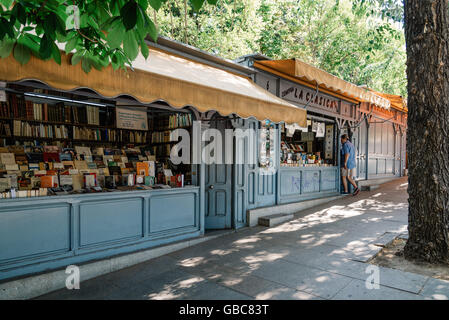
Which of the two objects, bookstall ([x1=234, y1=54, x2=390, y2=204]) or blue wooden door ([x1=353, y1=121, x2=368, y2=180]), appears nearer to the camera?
bookstall ([x1=234, y1=54, x2=390, y2=204])

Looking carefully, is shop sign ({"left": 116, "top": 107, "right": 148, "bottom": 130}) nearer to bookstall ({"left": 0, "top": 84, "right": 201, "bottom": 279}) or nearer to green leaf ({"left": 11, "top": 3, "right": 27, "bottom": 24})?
bookstall ({"left": 0, "top": 84, "right": 201, "bottom": 279})

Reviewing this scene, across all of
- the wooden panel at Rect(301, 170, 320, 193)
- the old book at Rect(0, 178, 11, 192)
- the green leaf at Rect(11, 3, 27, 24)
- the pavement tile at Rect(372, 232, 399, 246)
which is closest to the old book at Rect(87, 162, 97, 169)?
the old book at Rect(0, 178, 11, 192)

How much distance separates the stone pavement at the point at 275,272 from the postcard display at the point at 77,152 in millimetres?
1413

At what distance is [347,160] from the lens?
10688 millimetres

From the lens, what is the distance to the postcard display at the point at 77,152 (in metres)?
4.60

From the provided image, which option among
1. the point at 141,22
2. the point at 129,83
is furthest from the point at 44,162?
the point at 141,22

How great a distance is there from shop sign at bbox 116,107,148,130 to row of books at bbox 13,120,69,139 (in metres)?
1.16

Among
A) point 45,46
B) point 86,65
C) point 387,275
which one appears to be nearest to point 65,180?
point 86,65

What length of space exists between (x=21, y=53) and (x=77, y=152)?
3.49m

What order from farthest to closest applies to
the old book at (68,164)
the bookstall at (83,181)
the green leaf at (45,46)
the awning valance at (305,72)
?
the awning valance at (305,72)
the old book at (68,164)
the bookstall at (83,181)
the green leaf at (45,46)

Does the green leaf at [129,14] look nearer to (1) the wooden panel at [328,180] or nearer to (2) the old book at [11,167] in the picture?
(2) the old book at [11,167]

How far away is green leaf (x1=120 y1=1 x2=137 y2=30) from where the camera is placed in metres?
2.05

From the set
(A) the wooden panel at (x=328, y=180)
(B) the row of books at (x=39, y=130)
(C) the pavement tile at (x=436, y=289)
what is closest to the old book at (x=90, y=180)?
(B) the row of books at (x=39, y=130)

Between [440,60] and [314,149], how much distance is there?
258 inches
